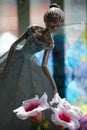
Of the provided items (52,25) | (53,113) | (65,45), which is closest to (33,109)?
(53,113)

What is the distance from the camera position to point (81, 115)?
A: 2.31 feet

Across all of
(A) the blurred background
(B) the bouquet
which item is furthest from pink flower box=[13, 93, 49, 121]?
(A) the blurred background

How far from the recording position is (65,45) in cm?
136

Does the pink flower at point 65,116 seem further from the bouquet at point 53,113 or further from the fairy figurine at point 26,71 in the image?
the fairy figurine at point 26,71

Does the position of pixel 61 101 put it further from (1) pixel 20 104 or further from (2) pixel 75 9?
(2) pixel 75 9

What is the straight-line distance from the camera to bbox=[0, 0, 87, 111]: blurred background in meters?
1.31

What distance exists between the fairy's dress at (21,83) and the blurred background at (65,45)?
454mm

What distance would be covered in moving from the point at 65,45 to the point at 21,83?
63 cm

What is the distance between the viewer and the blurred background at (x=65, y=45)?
131 cm

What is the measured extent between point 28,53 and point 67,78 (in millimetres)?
643

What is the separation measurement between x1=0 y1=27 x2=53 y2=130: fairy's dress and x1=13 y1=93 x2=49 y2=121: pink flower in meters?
0.07

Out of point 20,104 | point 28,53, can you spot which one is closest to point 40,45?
point 28,53

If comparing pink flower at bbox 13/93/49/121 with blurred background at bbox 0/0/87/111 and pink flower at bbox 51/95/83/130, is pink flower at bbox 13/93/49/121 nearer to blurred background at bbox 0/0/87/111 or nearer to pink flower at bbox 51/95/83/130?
pink flower at bbox 51/95/83/130

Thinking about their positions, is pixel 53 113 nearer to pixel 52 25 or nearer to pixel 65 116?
pixel 65 116
